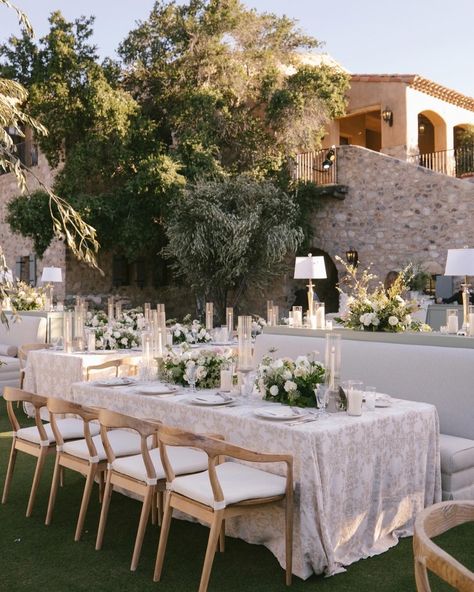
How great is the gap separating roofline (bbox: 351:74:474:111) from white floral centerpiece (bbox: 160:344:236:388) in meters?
12.9

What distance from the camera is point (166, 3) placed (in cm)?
1538

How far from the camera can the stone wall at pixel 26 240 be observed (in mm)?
16016

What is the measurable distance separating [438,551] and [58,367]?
5.59 metres

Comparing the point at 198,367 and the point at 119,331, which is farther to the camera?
the point at 119,331

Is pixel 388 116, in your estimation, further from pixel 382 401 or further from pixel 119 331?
pixel 382 401

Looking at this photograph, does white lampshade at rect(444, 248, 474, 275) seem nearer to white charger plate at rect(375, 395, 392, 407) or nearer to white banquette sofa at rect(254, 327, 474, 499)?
white banquette sofa at rect(254, 327, 474, 499)

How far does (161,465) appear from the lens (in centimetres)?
375

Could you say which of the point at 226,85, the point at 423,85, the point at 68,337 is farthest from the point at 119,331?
the point at 423,85

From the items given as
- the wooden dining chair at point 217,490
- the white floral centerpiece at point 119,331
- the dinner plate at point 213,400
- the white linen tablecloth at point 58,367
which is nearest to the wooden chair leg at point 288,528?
the wooden dining chair at point 217,490

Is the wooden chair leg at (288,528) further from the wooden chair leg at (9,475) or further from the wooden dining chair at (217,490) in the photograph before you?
the wooden chair leg at (9,475)

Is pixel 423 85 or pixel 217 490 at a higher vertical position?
pixel 423 85

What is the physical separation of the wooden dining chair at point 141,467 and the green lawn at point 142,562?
14 centimetres

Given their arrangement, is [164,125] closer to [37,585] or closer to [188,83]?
[188,83]

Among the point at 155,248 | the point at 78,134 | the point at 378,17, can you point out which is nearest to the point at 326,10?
the point at 378,17
